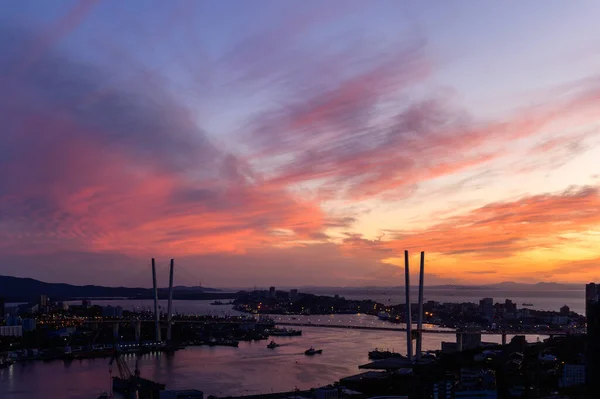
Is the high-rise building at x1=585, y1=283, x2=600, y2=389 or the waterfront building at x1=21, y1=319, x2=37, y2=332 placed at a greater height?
the high-rise building at x1=585, y1=283, x2=600, y2=389

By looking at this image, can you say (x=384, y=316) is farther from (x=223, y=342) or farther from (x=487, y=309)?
(x=223, y=342)

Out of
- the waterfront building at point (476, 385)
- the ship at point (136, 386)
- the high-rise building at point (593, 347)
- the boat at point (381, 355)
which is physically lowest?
the boat at point (381, 355)

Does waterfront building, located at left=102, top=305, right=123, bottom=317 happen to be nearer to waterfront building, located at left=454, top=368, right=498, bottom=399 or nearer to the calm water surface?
the calm water surface

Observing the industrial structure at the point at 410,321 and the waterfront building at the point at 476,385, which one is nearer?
the waterfront building at the point at 476,385

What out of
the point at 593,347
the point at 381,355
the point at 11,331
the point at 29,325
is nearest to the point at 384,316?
the point at 381,355

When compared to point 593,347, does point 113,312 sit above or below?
below

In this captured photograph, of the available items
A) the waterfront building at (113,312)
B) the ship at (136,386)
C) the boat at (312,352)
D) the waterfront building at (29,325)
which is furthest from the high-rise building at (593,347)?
the waterfront building at (113,312)

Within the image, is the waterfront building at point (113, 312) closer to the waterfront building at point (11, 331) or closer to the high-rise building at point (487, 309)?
the waterfront building at point (11, 331)

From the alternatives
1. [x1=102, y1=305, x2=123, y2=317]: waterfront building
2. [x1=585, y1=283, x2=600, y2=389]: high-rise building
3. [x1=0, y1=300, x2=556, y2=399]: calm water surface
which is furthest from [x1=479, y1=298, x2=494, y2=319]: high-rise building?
[x1=585, y1=283, x2=600, y2=389]: high-rise building

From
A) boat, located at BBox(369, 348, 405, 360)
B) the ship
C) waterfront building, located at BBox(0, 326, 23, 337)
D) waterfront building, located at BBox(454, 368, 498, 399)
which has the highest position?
waterfront building, located at BBox(454, 368, 498, 399)

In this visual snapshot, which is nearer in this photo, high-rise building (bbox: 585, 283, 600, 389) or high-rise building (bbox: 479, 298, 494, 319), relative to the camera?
high-rise building (bbox: 585, 283, 600, 389)

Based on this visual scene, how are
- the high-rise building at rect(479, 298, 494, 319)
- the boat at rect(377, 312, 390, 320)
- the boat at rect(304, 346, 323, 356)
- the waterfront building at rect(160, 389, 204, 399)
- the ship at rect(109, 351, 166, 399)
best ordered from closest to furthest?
the waterfront building at rect(160, 389, 204, 399) < the ship at rect(109, 351, 166, 399) < the boat at rect(304, 346, 323, 356) < the high-rise building at rect(479, 298, 494, 319) < the boat at rect(377, 312, 390, 320)
